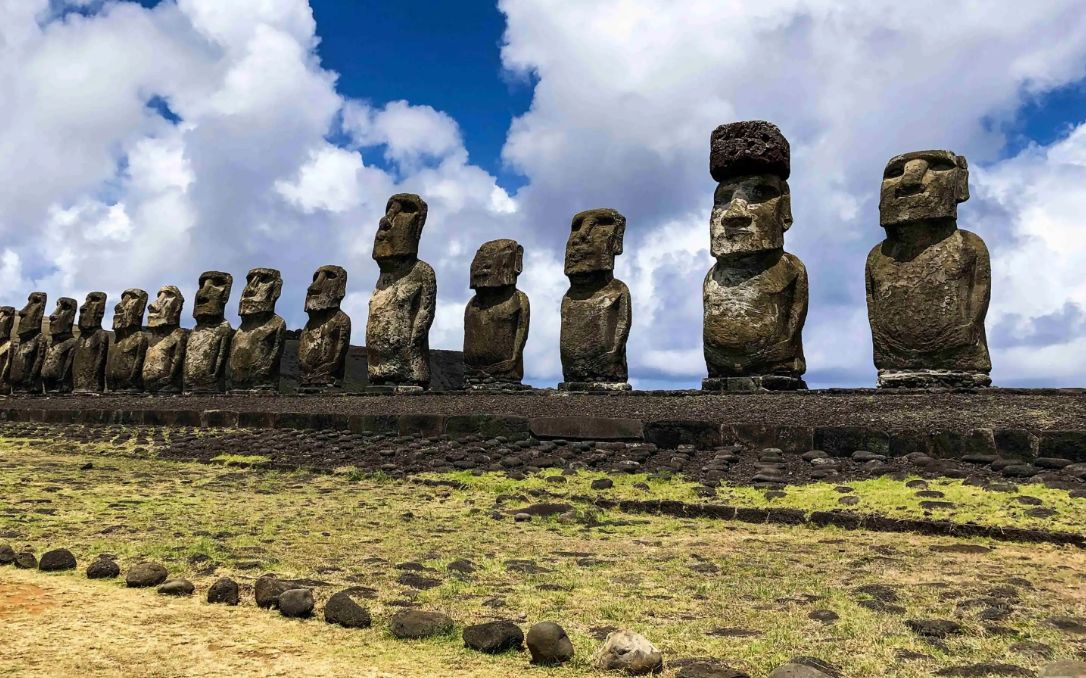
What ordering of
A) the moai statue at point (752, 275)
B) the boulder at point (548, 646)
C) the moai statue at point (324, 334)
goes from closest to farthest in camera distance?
1. the boulder at point (548, 646)
2. the moai statue at point (752, 275)
3. the moai statue at point (324, 334)

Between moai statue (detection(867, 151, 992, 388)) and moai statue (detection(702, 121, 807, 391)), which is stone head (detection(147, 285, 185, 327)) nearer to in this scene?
moai statue (detection(702, 121, 807, 391))

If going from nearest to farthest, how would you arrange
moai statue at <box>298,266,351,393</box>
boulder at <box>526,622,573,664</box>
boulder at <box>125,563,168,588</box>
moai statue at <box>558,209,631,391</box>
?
boulder at <box>526,622,573,664</box>, boulder at <box>125,563,168,588</box>, moai statue at <box>558,209,631,391</box>, moai statue at <box>298,266,351,393</box>

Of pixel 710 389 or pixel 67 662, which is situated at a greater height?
pixel 710 389

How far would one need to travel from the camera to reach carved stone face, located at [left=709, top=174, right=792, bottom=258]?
1096 cm

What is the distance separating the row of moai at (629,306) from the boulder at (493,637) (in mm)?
7695

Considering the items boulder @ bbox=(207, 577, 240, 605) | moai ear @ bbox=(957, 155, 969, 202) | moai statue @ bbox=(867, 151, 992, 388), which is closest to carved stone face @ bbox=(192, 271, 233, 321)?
moai statue @ bbox=(867, 151, 992, 388)

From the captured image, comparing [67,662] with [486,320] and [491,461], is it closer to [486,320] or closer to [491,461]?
[491,461]

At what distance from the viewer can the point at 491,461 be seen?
9172 millimetres

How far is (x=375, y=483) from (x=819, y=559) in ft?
15.8

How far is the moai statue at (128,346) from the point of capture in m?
21.8

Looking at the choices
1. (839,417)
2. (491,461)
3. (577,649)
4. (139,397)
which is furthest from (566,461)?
(139,397)

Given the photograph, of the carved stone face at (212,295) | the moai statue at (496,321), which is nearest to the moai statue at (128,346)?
the carved stone face at (212,295)

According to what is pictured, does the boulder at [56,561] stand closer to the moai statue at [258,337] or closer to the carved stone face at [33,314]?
the moai statue at [258,337]

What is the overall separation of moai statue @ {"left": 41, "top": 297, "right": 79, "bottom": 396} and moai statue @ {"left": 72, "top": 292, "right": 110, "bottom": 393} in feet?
1.65
